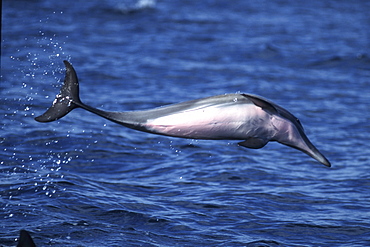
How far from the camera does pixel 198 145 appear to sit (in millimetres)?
11930

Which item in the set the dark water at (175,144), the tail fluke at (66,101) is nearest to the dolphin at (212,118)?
the tail fluke at (66,101)

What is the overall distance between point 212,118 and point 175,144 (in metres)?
5.30

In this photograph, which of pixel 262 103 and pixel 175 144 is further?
pixel 175 144

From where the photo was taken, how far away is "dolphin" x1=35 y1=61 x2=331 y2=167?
666cm

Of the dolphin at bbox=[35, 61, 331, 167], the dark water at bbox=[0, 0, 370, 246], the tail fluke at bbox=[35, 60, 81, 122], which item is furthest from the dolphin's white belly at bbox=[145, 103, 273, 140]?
the dark water at bbox=[0, 0, 370, 246]

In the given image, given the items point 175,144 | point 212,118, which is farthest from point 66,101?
point 175,144

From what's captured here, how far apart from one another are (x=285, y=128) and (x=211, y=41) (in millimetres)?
13483

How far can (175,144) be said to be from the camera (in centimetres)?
1195

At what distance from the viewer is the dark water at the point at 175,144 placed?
848cm

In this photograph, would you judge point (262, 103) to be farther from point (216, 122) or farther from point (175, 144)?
point (175, 144)

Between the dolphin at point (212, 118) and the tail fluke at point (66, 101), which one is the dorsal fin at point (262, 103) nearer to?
the dolphin at point (212, 118)

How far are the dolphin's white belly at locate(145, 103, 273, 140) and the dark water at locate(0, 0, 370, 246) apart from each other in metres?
1.81

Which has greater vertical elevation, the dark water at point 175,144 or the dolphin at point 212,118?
the dolphin at point 212,118

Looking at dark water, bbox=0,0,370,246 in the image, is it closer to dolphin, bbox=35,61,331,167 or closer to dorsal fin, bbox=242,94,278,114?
dolphin, bbox=35,61,331,167
